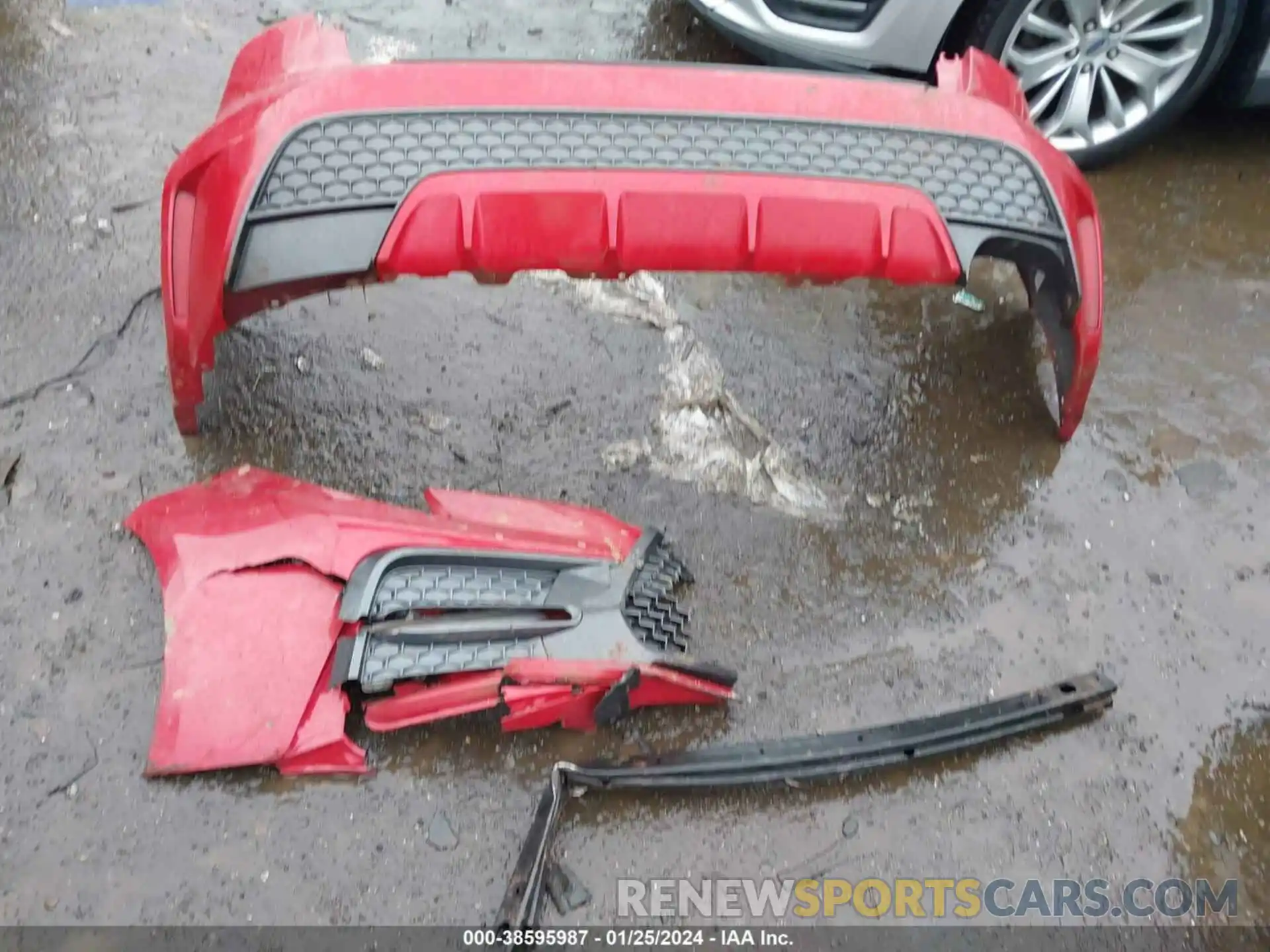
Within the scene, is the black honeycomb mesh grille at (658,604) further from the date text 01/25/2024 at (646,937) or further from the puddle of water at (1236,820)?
the puddle of water at (1236,820)

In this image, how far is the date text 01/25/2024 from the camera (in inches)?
73.5

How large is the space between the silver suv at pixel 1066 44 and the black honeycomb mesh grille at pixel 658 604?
71.6 inches

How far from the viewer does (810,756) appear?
204cm

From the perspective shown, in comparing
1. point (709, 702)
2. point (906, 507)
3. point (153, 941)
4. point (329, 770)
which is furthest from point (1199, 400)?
point (153, 941)

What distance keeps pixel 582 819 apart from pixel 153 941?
860mm

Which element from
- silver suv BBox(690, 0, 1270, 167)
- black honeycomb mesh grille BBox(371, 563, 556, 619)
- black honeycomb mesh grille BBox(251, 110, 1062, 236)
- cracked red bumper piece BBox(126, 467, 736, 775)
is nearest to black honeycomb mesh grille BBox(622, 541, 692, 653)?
cracked red bumper piece BBox(126, 467, 736, 775)

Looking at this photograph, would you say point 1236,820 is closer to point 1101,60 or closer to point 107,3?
point 1101,60

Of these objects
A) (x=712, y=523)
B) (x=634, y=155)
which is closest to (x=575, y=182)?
(x=634, y=155)

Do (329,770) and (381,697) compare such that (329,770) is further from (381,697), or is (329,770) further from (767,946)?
(767,946)

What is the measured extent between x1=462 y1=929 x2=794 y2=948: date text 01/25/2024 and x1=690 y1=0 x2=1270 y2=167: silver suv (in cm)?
257

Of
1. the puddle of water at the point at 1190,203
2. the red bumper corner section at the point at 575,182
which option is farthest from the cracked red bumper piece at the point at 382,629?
the puddle of water at the point at 1190,203

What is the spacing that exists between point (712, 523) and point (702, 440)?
11.2 inches

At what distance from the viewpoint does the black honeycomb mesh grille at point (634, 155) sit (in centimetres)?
211

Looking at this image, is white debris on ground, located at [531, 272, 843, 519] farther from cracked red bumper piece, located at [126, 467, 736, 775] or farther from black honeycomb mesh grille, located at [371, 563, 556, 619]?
black honeycomb mesh grille, located at [371, 563, 556, 619]
